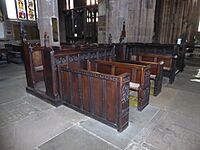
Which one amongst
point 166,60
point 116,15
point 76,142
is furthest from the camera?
point 116,15

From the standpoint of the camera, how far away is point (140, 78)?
2475 mm

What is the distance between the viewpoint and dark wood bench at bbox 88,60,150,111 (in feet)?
7.90

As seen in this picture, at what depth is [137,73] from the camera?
254 centimetres

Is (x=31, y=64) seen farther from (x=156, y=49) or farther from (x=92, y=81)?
(x=156, y=49)

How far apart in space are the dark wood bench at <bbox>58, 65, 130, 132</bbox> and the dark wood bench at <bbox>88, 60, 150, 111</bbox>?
0.56 meters

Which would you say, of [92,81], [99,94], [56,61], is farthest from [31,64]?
[99,94]

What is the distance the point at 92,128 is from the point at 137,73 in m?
1.14

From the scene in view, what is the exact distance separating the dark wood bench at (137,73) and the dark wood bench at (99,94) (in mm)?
563

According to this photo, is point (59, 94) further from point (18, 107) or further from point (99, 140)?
point (99, 140)

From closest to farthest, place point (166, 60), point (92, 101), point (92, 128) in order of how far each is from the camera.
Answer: point (92, 128) → point (92, 101) → point (166, 60)

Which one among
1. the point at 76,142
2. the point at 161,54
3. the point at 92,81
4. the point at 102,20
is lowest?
the point at 76,142

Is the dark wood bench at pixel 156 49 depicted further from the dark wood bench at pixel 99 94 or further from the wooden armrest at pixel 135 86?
the dark wood bench at pixel 99 94

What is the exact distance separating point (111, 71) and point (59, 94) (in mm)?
973

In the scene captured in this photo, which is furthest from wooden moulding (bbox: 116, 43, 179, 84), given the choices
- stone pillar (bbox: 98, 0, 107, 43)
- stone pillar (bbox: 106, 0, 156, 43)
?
stone pillar (bbox: 98, 0, 107, 43)
